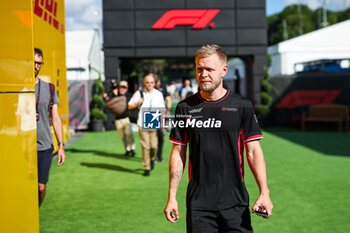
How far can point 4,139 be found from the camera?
3121 mm

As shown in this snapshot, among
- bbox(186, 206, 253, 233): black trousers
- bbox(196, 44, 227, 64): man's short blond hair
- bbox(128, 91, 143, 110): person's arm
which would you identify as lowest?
bbox(186, 206, 253, 233): black trousers

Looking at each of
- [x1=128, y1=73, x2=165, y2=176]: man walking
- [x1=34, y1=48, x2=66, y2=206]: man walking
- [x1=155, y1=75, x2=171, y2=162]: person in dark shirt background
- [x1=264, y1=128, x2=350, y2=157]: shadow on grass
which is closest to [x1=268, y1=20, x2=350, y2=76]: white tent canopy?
[x1=264, y1=128, x2=350, y2=157]: shadow on grass

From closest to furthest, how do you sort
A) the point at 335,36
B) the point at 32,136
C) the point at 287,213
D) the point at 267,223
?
the point at 32,136 < the point at 267,223 < the point at 287,213 < the point at 335,36

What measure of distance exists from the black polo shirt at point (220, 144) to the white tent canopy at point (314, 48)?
101ft

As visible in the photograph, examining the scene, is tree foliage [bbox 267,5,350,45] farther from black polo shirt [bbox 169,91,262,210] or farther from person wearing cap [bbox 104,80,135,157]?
black polo shirt [bbox 169,91,262,210]

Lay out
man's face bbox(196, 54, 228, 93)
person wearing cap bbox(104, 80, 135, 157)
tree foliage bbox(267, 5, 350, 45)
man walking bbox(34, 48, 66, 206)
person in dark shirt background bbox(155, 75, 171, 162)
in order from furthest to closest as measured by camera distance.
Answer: tree foliage bbox(267, 5, 350, 45), person wearing cap bbox(104, 80, 135, 157), person in dark shirt background bbox(155, 75, 171, 162), man walking bbox(34, 48, 66, 206), man's face bbox(196, 54, 228, 93)

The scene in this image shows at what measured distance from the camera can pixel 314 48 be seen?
1321 inches

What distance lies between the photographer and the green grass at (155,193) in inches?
209

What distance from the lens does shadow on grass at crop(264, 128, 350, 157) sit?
1148 centimetres

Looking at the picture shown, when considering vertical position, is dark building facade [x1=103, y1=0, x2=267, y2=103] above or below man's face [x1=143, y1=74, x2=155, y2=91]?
above

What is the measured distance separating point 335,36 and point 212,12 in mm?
19453

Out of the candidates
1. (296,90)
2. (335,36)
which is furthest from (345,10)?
(296,90)

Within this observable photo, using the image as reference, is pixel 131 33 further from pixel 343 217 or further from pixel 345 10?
pixel 345 10

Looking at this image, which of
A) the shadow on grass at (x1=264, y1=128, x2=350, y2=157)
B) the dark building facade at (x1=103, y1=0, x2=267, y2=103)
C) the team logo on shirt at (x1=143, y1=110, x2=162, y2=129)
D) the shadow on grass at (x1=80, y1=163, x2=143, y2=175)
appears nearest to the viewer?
the team logo on shirt at (x1=143, y1=110, x2=162, y2=129)
